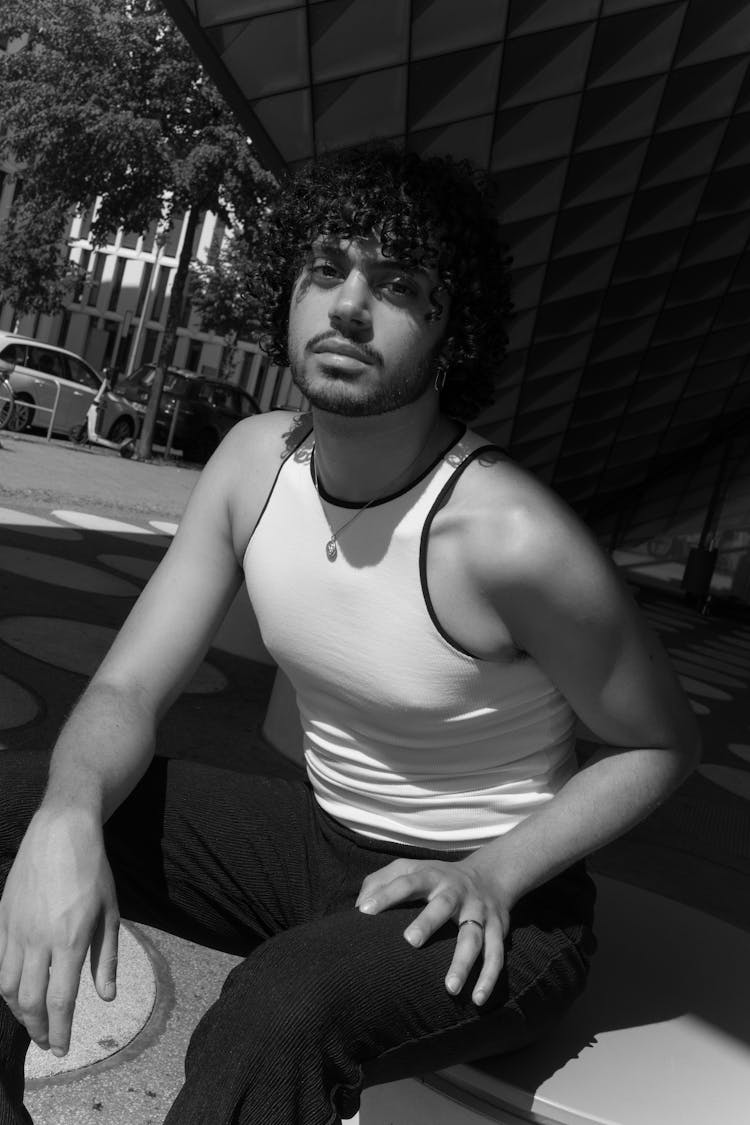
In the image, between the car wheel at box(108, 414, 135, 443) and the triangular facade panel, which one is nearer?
the triangular facade panel

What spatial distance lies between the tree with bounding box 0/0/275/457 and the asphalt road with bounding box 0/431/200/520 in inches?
106

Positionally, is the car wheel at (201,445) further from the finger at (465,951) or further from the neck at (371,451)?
the finger at (465,951)

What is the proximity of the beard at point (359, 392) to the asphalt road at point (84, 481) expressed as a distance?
22.7 feet

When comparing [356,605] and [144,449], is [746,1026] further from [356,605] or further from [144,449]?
[144,449]

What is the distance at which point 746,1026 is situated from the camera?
1678mm

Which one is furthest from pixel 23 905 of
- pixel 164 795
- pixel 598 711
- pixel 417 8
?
pixel 417 8

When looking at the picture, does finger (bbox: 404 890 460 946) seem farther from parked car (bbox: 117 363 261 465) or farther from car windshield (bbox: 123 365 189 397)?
car windshield (bbox: 123 365 189 397)

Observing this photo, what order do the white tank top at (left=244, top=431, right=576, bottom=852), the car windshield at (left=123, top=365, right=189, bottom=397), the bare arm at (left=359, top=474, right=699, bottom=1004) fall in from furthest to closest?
the car windshield at (left=123, top=365, right=189, bottom=397), the white tank top at (left=244, top=431, right=576, bottom=852), the bare arm at (left=359, top=474, right=699, bottom=1004)

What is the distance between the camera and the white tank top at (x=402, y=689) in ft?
5.41

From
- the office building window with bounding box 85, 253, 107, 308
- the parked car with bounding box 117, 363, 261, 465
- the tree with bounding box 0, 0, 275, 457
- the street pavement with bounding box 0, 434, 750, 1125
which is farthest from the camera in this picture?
the office building window with bounding box 85, 253, 107, 308

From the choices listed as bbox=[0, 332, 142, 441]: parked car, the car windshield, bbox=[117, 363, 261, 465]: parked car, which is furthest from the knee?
the car windshield

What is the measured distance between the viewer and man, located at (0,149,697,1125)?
4.59 feet

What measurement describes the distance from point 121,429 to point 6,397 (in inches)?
118

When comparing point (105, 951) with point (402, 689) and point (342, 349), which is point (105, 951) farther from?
point (342, 349)
